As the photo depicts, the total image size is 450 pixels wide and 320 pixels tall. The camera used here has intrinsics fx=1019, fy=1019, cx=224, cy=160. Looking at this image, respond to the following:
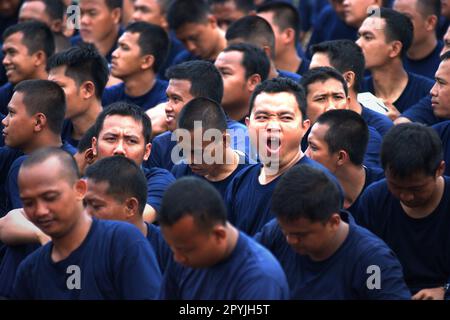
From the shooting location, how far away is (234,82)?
Result: 748 cm

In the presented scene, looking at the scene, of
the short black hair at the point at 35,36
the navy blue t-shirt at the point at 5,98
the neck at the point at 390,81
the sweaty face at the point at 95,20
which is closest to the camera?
the neck at the point at 390,81

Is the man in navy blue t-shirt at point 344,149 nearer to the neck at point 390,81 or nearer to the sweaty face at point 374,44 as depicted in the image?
the neck at point 390,81

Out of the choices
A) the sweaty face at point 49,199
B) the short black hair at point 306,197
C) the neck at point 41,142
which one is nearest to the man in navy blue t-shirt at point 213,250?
the short black hair at point 306,197

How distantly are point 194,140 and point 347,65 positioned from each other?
6.61 feet

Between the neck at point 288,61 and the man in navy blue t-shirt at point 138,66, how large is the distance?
109 centimetres

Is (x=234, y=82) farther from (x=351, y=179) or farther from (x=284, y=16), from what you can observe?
(x=284, y=16)

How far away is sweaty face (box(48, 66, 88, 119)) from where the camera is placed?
7363mm

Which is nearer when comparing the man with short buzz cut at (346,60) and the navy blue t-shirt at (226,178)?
the navy blue t-shirt at (226,178)

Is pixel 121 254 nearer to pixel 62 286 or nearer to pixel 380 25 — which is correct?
pixel 62 286

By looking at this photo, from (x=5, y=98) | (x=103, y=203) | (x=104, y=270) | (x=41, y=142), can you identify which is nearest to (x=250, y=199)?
(x=103, y=203)

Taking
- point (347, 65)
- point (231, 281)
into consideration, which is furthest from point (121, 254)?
point (347, 65)

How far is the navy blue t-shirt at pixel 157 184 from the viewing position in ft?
18.5

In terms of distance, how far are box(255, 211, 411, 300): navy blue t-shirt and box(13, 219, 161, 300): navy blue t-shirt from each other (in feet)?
2.14

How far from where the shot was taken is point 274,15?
9.41 metres
